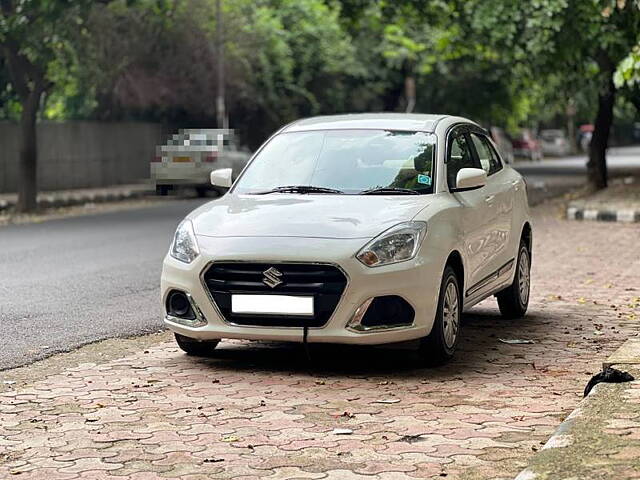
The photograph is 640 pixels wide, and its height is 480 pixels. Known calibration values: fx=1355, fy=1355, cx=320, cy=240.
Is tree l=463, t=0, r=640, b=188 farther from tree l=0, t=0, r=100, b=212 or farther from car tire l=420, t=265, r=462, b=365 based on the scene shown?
car tire l=420, t=265, r=462, b=365

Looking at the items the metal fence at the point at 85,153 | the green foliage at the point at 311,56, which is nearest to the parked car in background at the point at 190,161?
the green foliage at the point at 311,56

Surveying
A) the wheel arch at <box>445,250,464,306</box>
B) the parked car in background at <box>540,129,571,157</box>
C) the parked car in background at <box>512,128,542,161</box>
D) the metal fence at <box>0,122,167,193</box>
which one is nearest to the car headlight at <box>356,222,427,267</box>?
the wheel arch at <box>445,250,464,306</box>

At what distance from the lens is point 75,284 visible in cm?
1309

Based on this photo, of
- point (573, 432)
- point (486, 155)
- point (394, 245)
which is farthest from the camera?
point (486, 155)

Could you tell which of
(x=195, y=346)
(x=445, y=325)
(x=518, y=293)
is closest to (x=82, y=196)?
(x=518, y=293)

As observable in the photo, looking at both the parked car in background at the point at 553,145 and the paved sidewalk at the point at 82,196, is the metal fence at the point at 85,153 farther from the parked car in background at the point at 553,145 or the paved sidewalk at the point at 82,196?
the parked car in background at the point at 553,145

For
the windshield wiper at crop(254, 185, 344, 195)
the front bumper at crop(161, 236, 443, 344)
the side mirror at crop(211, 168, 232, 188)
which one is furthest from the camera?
the side mirror at crop(211, 168, 232, 188)

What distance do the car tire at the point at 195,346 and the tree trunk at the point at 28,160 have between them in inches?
694

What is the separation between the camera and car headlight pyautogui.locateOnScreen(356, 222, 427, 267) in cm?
820

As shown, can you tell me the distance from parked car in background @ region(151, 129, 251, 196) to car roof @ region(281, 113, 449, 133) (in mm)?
16738

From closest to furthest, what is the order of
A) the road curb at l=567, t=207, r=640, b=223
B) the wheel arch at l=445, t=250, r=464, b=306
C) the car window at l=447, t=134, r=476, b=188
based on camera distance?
the wheel arch at l=445, t=250, r=464, b=306
the car window at l=447, t=134, r=476, b=188
the road curb at l=567, t=207, r=640, b=223

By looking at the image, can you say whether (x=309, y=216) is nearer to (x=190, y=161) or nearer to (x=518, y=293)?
(x=518, y=293)

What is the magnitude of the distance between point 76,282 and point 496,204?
4.89m

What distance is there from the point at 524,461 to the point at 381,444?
28.8 inches
